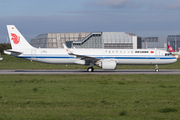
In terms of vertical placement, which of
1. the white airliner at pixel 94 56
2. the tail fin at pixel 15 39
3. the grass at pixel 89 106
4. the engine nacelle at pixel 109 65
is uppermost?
the tail fin at pixel 15 39

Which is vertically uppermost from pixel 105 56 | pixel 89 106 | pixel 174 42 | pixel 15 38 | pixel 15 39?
pixel 174 42

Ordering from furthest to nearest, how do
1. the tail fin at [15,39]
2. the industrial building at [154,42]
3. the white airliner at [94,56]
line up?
the industrial building at [154,42]
the tail fin at [15,39]
the white airliner at [94,56]

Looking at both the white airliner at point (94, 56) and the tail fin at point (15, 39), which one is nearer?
the white airliner at point (94, 56)

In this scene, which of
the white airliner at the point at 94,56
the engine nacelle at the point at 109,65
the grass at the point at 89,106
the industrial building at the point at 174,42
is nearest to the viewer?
the grass at the point at 89,106

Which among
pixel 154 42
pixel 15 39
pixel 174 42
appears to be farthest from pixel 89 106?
pixel 174 42

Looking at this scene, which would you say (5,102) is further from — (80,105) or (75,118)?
(75,118)

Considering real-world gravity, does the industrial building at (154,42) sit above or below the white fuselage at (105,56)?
above

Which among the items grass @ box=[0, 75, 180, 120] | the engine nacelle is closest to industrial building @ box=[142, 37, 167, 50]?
the engine nacelle

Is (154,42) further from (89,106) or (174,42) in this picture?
(89,106)

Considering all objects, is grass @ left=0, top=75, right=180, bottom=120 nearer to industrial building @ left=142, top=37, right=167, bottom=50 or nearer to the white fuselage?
the white fuselage

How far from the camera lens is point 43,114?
9805 millimetres

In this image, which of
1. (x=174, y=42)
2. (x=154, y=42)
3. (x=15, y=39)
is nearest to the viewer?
(x=15, y=39)

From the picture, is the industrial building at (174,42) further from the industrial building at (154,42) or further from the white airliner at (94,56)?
the white airliner at (94,56)

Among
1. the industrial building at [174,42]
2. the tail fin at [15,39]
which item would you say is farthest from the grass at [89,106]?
the industrial building at [174,42]
